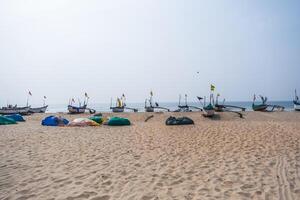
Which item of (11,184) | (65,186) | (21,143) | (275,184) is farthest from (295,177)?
(21,143)

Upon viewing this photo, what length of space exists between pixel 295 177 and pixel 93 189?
554cm

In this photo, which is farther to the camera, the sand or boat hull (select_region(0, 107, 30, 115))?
boat hull (select_region(0, 107, 30, 115))

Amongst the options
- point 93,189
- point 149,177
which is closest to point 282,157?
point 149,177

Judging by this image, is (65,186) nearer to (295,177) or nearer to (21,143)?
(295,177)

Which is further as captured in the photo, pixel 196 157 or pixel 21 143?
pixel 21 143

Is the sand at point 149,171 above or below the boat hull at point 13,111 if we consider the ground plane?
above

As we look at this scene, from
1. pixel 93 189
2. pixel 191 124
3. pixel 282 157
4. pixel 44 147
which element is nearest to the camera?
pixel 93 189

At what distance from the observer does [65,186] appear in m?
6.40

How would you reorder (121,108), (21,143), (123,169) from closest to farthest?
1. (123,169)
2. (21,143)
3. (121,108)

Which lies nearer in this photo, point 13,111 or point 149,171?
point 149,171

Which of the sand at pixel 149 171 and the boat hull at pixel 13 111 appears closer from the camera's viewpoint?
the sand at pixel 149 171

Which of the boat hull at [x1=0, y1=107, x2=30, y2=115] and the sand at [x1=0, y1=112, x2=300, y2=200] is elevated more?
the sand at [x1=0, y1=112, x2=300, y2=200]

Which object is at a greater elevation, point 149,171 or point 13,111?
point 149,171

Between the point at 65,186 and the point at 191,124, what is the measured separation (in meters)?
19.2
